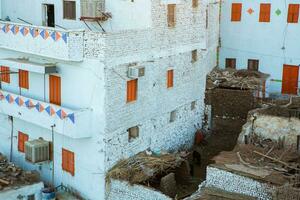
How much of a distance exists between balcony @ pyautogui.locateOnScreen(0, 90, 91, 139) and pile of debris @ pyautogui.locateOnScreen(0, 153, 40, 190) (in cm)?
238

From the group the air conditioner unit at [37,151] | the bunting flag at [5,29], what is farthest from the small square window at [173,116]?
the bunting flag at [5,29]

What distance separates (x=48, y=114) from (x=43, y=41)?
3.14m

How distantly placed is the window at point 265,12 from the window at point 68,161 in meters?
16.0

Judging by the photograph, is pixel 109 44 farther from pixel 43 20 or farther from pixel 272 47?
pixel 272 47

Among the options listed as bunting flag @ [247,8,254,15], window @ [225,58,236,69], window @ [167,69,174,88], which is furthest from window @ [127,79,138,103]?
bunting flag @ [247,8,254,15]

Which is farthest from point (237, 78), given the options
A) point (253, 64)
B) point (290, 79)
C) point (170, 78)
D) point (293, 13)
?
point (170, 78)

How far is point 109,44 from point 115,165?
5.27 metres

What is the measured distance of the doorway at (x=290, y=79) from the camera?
31.0 metres

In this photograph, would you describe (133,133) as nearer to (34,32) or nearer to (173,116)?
(173,116)

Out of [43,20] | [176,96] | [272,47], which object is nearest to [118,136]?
[176,96]

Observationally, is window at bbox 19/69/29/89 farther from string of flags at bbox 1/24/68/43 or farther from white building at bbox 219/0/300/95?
white building at bbox 219/0/300/95

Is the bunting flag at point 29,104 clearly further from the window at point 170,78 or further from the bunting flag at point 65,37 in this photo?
the window at point 170,78

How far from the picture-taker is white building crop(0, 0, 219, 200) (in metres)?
20.3

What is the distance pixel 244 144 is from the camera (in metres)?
21.7
